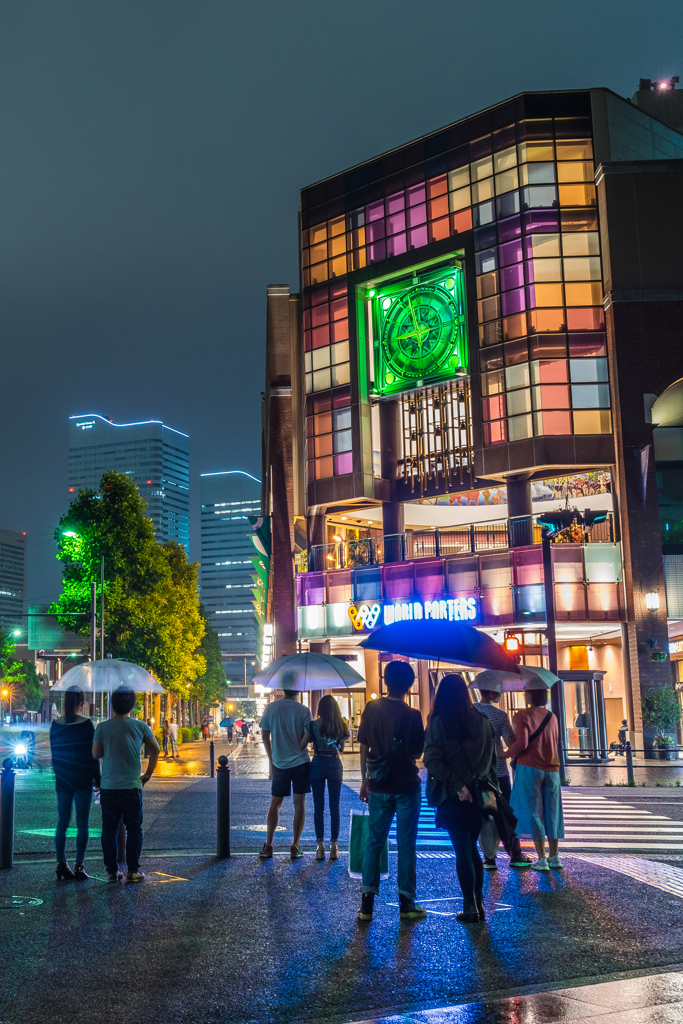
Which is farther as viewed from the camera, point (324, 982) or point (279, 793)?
point (279, 793)

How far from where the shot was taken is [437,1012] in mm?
5516

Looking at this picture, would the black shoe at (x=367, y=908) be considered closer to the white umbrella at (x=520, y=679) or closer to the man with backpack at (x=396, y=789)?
the man with backpack at (x=396, y=789)

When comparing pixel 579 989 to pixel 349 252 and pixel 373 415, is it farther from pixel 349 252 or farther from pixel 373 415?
pixel 349 252

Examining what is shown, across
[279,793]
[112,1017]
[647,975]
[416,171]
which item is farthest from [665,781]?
[416,171]

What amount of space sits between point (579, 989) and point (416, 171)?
44290 millimetres

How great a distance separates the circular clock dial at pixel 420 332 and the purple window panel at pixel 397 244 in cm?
199

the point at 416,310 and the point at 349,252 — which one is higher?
the point at 349,252

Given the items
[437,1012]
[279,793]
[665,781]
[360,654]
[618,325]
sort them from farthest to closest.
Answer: [360,654]
[618,325]
[665,781]
[279,793]
[437,1012]

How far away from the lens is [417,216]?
46469mm

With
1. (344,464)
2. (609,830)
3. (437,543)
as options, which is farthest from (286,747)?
(344,464)

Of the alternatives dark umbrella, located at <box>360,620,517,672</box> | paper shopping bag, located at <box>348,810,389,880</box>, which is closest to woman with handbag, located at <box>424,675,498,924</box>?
paper shopping bag, located at <box>348,810,389,880</box>

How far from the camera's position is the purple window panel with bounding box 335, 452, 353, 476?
152ft

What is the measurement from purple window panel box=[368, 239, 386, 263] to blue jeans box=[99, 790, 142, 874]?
132ft

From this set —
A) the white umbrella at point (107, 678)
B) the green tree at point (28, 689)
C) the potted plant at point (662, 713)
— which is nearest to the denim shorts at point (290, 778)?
the white umbrella at point (107, 678)
